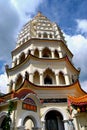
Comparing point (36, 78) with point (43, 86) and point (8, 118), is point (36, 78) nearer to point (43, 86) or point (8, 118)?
point (43, 86)

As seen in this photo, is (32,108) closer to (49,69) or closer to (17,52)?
(49,69)

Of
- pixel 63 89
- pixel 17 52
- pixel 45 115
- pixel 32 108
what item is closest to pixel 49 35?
pixel 17 52

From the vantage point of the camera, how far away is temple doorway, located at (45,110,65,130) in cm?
1377

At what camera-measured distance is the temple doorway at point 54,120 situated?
13766 millimetres

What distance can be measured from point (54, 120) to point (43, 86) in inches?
122

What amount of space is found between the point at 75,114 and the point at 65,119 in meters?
1.50

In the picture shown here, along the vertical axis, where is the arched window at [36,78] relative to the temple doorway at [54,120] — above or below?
above

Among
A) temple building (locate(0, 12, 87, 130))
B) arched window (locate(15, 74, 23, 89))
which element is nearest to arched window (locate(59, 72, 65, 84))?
temple building (locate(0, 12, 87, 130))

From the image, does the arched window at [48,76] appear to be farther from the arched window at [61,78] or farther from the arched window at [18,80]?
the arched window at [18,80]

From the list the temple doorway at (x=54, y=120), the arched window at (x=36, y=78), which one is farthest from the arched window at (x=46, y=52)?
the temple doorway at (x=54, y=120)

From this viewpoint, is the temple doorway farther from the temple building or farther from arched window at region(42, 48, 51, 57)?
arched window at region(42, 48, 51, 57)

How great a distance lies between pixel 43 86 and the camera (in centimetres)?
1488

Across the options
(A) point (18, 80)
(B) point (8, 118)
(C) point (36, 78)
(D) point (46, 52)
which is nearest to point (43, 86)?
(C) point (36, 78)

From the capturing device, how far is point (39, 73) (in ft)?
55.3
